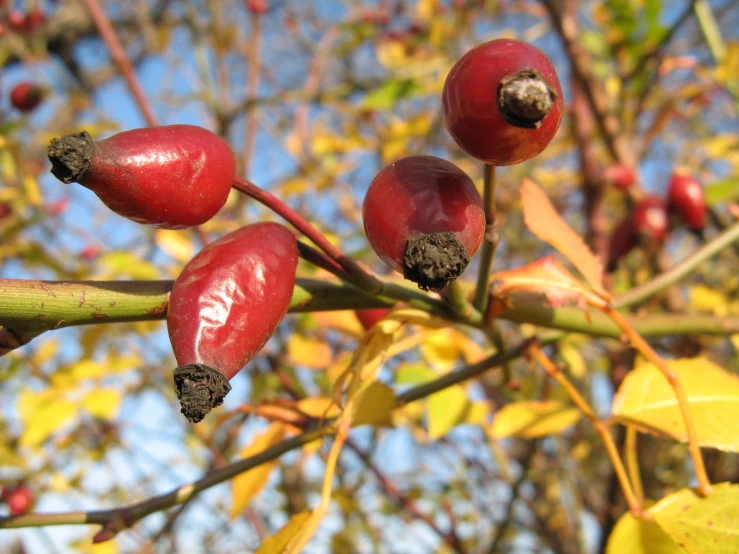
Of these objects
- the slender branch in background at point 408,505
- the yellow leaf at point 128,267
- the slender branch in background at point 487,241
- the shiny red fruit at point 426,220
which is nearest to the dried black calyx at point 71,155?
the shiny red fruit at point 426,220

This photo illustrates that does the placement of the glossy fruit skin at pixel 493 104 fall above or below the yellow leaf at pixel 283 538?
above

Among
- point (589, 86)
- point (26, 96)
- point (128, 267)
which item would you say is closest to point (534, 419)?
point (128, 267)

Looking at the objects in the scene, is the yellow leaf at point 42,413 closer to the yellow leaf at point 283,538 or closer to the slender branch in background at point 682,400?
the yellow leaf at point 283,538

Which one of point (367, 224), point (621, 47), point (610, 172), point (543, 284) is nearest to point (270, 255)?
point (367, 224)

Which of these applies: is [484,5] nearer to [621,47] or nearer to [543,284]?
[621,47]

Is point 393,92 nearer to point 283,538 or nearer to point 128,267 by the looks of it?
point 128,267
